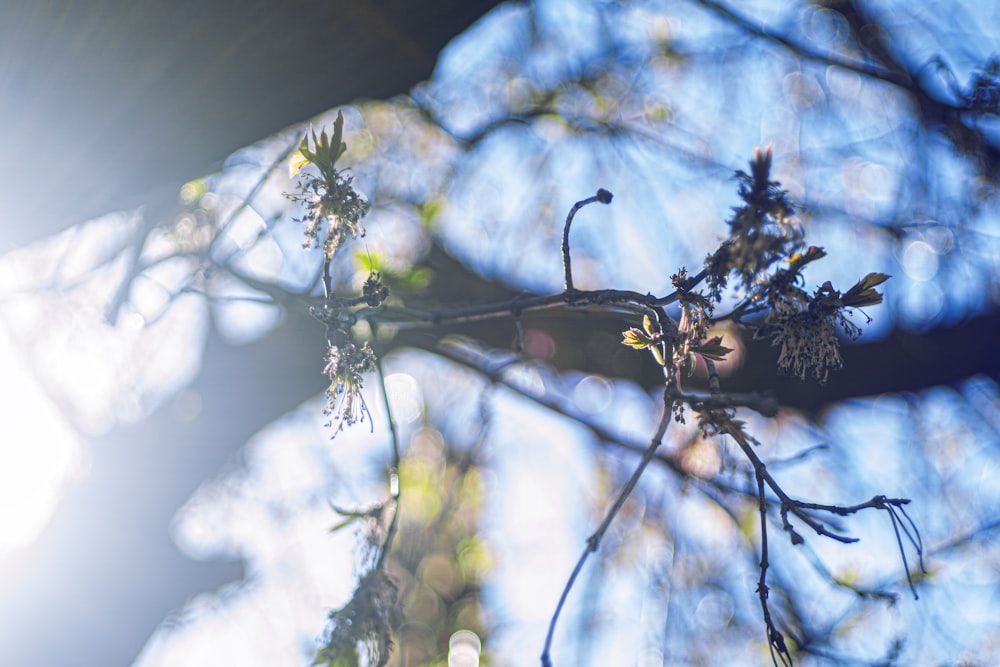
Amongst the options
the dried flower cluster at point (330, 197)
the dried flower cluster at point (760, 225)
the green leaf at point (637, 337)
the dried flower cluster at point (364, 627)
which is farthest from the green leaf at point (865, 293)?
the dried flower cluster at point (364, 627)

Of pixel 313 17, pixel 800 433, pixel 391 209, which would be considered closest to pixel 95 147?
pixel 313 17

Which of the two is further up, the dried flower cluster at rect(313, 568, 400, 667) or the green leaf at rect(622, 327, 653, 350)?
the green leaf at rect(622, 327, 653, 350)

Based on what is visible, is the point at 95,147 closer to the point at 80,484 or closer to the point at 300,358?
the point at 300,358

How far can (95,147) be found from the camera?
6.36 feet

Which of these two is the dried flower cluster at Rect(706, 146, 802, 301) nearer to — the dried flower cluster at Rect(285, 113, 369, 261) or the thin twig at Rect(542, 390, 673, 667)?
the thin twig at Rect(542, 390, 673, 667)

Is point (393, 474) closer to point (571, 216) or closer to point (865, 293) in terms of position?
point (571, 216)

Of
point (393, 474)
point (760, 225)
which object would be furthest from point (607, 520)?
point (393, 474)

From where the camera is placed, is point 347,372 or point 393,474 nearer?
point 347,372

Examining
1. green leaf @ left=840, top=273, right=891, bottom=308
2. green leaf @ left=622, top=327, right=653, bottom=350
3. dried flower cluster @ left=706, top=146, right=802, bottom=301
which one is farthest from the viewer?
green leaf @ left=622, top=327, right=653, bottom=350

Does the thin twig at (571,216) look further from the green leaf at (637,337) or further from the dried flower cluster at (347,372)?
the dried flower cluster at (347,372)

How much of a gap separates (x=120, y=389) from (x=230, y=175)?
4.37 ft

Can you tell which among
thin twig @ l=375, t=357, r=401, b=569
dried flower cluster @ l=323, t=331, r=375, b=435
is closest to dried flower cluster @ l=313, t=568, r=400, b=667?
thin twig @ l=375, t=357, r=401, b=569

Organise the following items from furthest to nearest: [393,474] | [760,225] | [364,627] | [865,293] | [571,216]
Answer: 1. [393,474]
2. [364,627]
3. [571,216]
4. [865,293]
5. [760,225]

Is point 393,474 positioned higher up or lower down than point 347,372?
lower down
